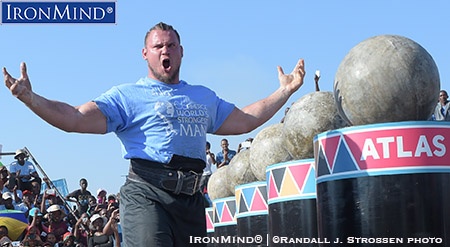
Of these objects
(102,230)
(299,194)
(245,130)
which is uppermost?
(245,130)

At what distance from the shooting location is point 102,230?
1570 centimetres

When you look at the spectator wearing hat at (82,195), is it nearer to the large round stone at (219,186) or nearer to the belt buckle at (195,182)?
the large round stone at (219,186)

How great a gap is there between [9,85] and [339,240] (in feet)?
8.95

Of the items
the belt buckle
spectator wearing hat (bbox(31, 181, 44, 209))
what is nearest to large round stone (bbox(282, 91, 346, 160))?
the belt buckle

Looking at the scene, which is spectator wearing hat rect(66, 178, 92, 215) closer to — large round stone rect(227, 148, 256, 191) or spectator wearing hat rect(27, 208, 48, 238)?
spectator wearing hat rect(27, 208, 48, 238)

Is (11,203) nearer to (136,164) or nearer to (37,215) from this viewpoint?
(37,215)

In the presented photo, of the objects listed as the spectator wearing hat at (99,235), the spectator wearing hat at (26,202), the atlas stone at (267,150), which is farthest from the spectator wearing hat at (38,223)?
the atlas stone at (267,150)

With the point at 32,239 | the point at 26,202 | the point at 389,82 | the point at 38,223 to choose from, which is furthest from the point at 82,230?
the point at 389,82

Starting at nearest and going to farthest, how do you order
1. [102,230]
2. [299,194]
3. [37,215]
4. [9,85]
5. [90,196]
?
1. [9,85]
2. [299,194]
3. [102,230]
4. [37,215]
5. [90,196]

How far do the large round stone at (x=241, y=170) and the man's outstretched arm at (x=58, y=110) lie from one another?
20.2 feet

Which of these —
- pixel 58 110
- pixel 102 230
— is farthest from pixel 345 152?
pixel 102 230

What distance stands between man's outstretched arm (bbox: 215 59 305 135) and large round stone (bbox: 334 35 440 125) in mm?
536

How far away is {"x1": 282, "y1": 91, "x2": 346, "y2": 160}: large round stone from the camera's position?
320 inches

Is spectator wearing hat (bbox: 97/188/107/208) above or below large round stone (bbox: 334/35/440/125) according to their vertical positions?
below
